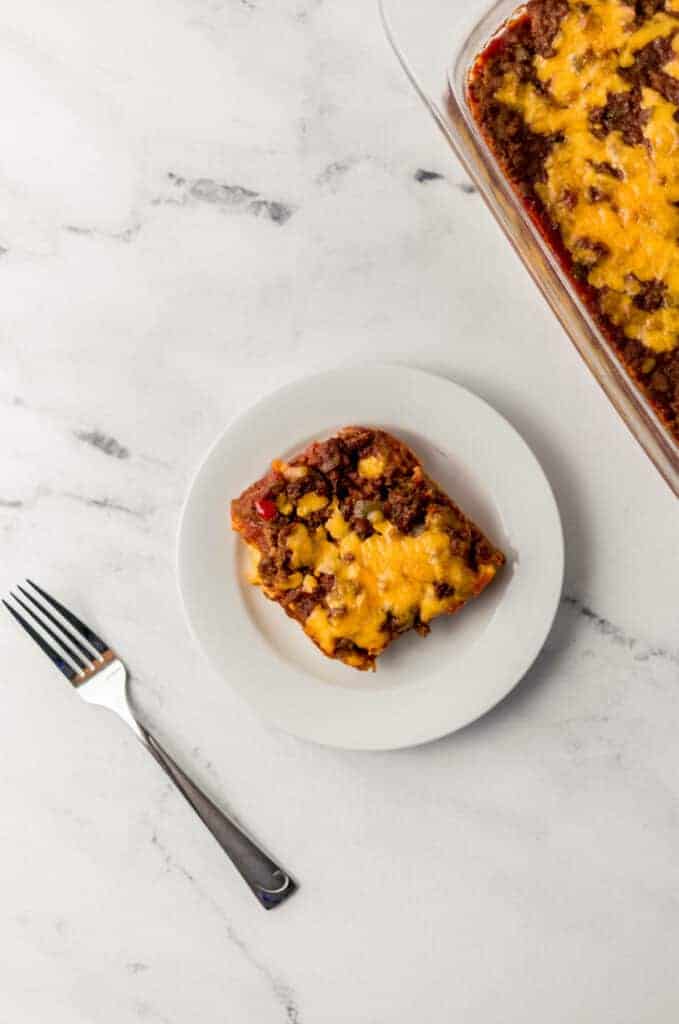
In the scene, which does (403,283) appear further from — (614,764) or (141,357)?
(614,764)

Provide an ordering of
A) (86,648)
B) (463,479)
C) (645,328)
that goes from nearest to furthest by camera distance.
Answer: (645,328)
(463,479)
(86,648)

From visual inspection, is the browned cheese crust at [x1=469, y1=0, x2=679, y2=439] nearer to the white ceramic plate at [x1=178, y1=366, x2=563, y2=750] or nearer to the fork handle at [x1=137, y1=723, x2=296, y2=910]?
the white ceramic plate at [x1=178, y1=366, x2=563, y2=750]

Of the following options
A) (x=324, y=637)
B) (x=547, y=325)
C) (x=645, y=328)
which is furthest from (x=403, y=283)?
(x=324, y=637)

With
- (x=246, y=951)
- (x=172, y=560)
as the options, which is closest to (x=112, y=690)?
(x=172, y=560)

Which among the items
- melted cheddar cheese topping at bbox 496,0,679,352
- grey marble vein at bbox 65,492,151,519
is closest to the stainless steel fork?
grey marble vein at bbox 65,492,151,519

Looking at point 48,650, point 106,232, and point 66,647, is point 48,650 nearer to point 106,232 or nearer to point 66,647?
point 66,647

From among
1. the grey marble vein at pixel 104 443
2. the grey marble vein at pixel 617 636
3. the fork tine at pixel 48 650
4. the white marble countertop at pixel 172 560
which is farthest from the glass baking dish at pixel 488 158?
the fork tine at pixel 48 650

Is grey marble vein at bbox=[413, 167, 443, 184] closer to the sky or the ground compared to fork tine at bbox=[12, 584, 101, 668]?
closer to the sky
